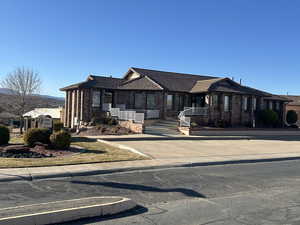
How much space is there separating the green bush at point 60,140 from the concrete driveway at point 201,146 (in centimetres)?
351

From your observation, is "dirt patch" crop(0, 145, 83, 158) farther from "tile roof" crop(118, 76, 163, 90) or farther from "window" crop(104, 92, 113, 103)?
"window" crop(104, 92, 113, 103)

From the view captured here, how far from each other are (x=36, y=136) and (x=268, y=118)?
24088 mm

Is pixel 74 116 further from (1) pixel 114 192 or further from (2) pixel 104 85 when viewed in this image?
(1) pixel 114 192

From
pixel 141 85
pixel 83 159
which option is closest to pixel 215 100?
pixel 141 85

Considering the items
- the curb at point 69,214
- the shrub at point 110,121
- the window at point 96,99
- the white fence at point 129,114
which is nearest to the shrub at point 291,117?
the white fence at point 129,114

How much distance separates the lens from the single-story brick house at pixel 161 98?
1110 inches

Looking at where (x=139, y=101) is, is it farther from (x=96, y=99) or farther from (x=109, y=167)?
(x=109, y=167)

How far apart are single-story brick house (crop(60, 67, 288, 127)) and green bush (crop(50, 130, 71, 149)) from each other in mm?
14283

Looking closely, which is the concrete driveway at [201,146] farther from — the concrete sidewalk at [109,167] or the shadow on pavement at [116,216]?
the shadow on pavement at [116,216]

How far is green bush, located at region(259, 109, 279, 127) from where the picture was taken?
30391 millimetres

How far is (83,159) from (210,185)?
526cm

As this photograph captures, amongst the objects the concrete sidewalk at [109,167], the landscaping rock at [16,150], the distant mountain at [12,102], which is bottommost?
the concrete sidewalk at [109,167]

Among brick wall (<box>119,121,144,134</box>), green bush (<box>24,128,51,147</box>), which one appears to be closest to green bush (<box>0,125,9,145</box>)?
green bush (<box>24,128,51,147</box>)

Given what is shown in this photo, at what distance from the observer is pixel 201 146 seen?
694 inches
